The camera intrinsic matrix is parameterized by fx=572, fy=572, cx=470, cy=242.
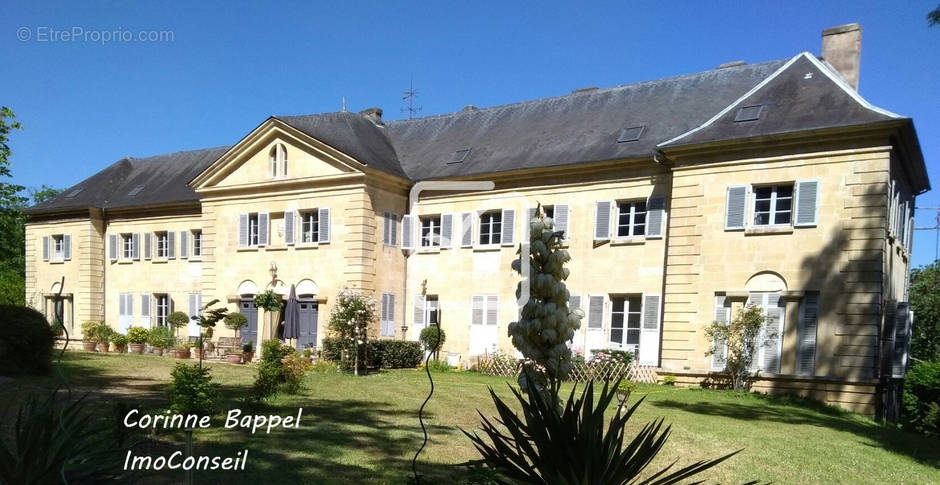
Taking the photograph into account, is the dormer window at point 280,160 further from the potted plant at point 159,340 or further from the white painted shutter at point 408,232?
the potted plant at point 159,340

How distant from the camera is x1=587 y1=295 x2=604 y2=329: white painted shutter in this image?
17922 millimetres

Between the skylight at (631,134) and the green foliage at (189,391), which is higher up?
the skylight at (631,134)

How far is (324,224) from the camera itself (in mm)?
20422

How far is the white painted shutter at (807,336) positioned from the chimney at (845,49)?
6.97 metres

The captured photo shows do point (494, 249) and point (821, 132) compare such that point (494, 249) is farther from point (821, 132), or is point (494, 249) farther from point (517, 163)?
point (821, 132)

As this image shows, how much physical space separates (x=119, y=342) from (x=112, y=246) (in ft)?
22.3

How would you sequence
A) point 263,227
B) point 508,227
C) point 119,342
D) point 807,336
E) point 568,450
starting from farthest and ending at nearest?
1. point 119,342
2. point 263,227
3. point 508,227
4. point 807,336
5. point 568,450

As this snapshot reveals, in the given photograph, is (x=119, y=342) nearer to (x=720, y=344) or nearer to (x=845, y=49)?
(x=720, y=344)

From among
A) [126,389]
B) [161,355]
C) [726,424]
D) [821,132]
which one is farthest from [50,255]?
[821,132]

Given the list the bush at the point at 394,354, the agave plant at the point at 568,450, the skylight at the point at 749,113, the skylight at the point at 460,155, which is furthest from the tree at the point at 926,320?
the agave plant at the point at 568,450

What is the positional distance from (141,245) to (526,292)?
2778 centimetres

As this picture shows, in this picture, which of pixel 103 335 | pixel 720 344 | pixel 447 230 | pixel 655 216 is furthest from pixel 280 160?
pixel 720 344

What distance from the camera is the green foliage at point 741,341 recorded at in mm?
14695

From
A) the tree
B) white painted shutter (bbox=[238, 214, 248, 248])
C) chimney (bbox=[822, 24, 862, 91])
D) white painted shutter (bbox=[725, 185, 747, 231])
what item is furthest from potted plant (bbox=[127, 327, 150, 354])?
the tree
